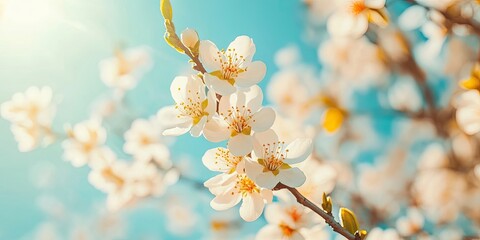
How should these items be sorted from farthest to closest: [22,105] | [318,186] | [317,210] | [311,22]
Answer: [311,22] → [22,105] → [318,186] → [317,210]

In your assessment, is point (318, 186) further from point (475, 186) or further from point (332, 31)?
point (475, 186)

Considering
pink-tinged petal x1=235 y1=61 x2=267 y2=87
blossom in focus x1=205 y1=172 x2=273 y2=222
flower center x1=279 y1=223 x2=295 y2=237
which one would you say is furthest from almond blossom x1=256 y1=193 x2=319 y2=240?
pink-tinged petal x1=235 y1=61 x2=267 y2=87

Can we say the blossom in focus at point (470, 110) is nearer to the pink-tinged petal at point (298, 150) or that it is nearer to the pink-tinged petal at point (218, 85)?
the pink-tinged petal at point (298, 150)

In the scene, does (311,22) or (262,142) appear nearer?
(262,142)

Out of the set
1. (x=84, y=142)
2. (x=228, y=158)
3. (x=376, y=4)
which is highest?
(x=84, y=142)

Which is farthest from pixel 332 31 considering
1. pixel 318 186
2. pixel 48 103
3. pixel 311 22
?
pixel 48 103

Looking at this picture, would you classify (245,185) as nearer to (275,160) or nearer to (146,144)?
(275,160)

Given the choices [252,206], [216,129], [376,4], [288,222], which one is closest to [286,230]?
[288,222]
